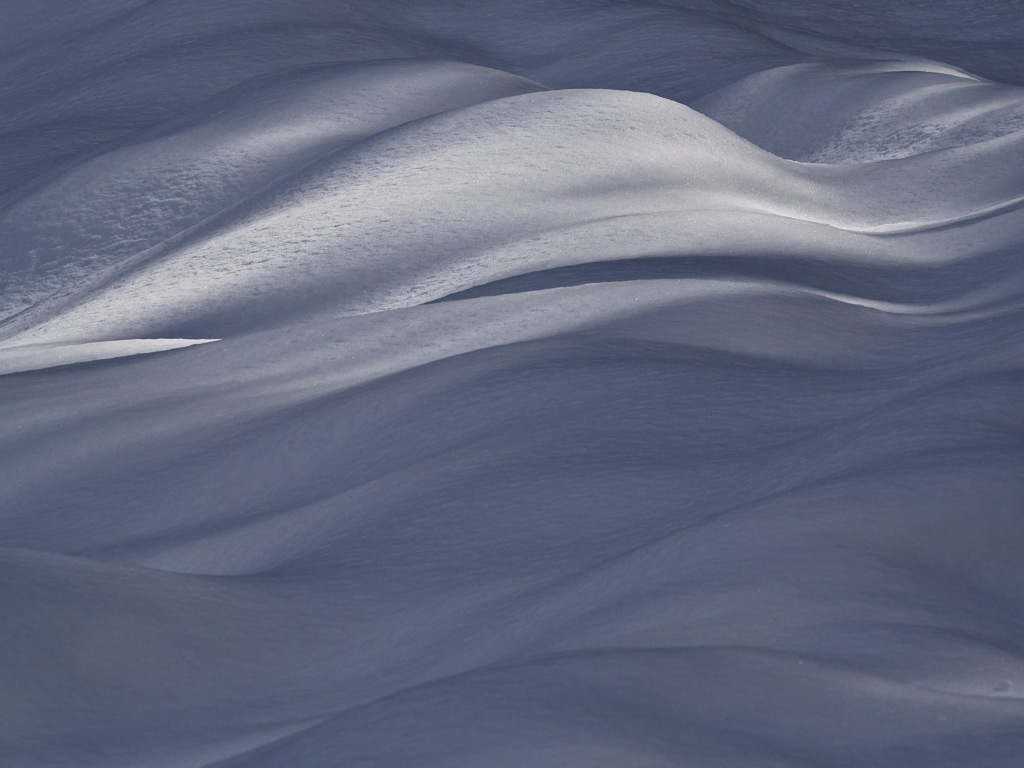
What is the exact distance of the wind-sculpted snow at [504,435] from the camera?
2.50 feet

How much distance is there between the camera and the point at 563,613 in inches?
36.0

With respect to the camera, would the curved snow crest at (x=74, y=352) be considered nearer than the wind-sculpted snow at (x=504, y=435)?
No

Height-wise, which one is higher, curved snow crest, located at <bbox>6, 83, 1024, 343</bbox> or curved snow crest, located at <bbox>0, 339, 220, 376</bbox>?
curved snow crest, located at <bbox>6, 83, 1024, 343</bbox>

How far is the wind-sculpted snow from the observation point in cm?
76

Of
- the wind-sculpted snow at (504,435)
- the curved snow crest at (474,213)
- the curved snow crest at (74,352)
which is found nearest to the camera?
the wind-sculpted snow at (504,435)

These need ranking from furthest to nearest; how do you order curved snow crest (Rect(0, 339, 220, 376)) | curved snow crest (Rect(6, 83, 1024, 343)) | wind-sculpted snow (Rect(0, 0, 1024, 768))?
curved snow crest (Rect(6, 83, 1024, 343)) → curved snow crest (Rect(0, 339, 220, 376)) → wind-sculpted snow (Rect(0, 0, 1024, 768))

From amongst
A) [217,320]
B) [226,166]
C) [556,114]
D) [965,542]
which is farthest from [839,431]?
[226,166]

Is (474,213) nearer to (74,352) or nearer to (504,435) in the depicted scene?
(74,352)

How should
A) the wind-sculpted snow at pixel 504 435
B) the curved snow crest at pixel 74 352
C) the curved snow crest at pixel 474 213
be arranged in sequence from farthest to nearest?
1. the curved snow crest at pixel 474 213
2. the curved snow crest at pixel 74 352
3. the wind-sculpted snow at pixel 504 435

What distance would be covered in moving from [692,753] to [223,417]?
842mm

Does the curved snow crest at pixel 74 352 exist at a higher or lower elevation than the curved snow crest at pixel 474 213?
lower

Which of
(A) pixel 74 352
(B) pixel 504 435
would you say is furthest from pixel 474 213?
(B) pixel 504 435

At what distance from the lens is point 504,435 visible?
121 centimetres

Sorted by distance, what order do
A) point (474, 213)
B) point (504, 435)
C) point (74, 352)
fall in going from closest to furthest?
point (504, 435), point (74, 352), point (474, 213)
